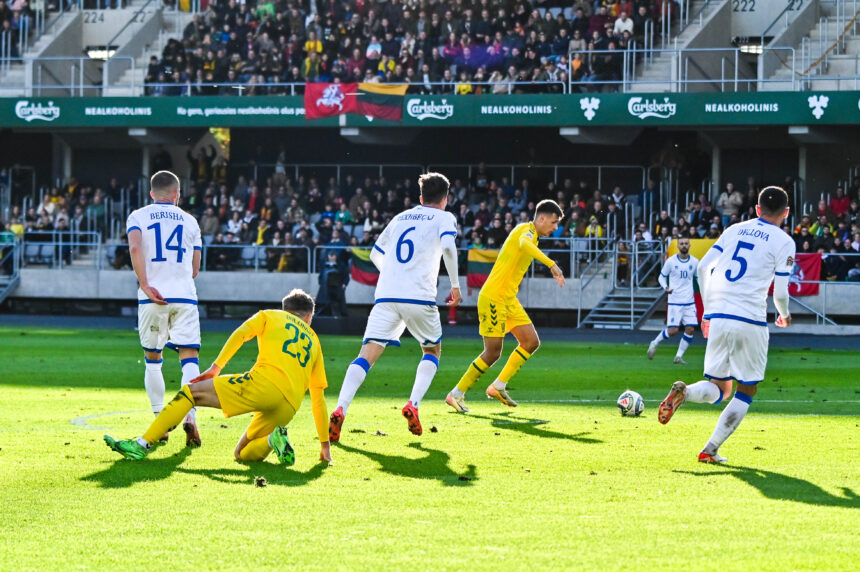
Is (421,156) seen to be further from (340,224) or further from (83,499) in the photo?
(83,499)

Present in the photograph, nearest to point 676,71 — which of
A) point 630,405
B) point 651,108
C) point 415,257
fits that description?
point 651,108

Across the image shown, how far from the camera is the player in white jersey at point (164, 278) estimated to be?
10453 millimetres

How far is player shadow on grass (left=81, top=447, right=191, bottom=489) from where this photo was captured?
8398 mm

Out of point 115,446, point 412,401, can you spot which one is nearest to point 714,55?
point 412,401

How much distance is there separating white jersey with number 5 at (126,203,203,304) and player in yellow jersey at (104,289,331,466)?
159 centimetres

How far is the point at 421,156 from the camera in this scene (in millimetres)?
40281

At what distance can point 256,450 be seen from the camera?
9.30 meters

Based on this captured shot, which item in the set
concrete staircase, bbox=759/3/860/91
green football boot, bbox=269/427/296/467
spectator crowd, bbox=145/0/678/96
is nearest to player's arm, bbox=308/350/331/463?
green football boot, bbox=269/427/296/467

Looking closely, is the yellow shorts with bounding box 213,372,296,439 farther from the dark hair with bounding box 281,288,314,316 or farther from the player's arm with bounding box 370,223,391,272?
the player's arm with bounding box 370,223,391,272

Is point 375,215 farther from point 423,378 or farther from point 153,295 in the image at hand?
point 153,295

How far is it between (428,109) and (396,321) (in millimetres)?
25464

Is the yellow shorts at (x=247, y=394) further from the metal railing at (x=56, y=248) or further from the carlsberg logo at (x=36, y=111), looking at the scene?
the carlsberg logo at (x=36, y=111)

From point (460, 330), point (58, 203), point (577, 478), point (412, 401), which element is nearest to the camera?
point (577, 478)

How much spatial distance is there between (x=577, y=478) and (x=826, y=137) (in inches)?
1109
